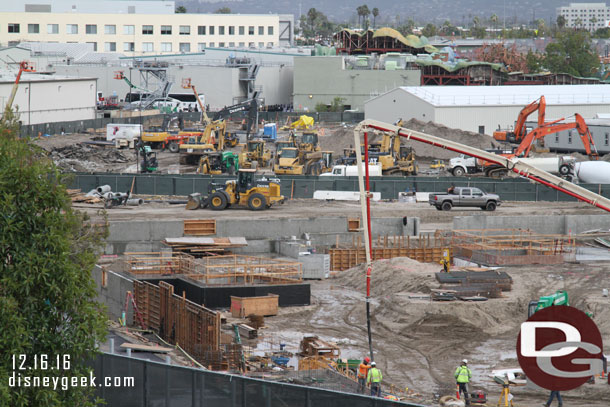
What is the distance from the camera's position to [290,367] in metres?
25.5

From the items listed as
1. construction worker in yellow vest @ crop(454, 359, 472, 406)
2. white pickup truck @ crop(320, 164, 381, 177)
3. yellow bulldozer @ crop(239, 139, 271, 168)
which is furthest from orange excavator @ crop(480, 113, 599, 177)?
construction worker in yellow vest @ crop(454, 359, 472, 406)

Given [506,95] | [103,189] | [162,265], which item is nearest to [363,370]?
[162,265]

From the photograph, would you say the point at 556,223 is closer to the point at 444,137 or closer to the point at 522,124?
the point at 522,124

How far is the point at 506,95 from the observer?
3300 inches

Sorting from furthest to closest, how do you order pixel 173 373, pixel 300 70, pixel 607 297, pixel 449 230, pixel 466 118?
pixel 300 70 → pixel 466 118 → pixel 449 230 → pixel 607 297 → pixel 173 373

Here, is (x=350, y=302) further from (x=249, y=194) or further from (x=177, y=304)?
(x=249, y=194)

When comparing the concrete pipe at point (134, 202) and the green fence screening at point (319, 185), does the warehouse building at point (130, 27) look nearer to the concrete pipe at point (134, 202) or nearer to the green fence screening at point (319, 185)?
the green fence screening at point (319, 185)

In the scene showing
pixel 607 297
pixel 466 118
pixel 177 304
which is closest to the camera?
pixel 177 304

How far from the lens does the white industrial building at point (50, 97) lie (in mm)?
78000

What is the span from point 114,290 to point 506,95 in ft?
185

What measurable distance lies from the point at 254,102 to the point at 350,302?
38722 millimetres

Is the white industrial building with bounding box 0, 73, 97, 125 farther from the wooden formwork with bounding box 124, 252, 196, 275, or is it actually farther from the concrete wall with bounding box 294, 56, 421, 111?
the wooden formwork with bounding box 124, 252, 196, 275

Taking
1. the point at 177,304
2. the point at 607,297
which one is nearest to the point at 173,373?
the point at 177,304

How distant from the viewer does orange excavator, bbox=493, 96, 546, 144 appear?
63156 mm
